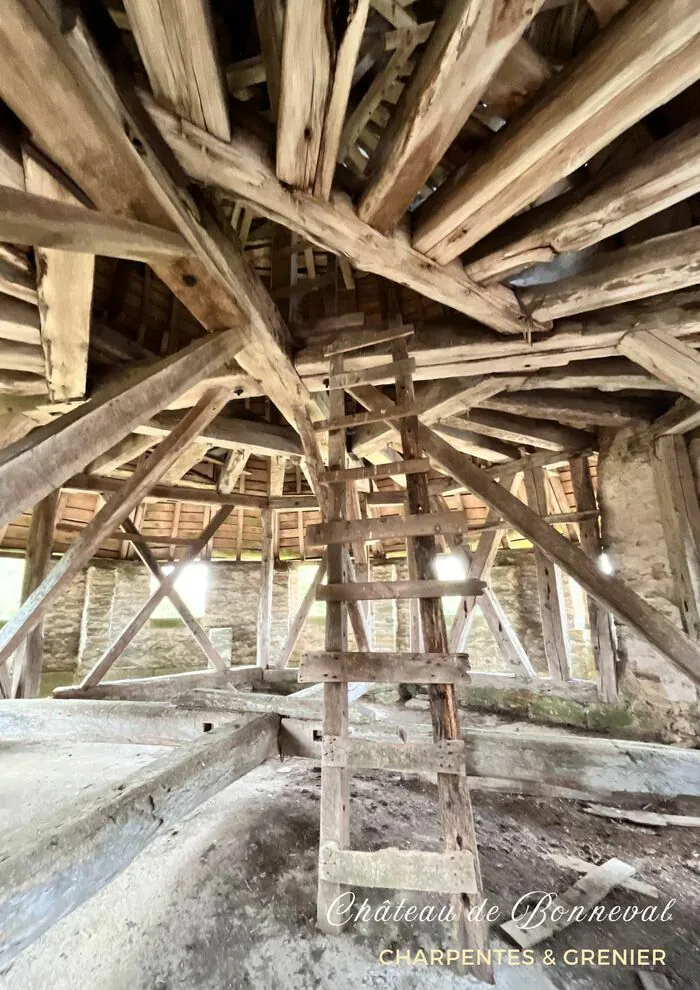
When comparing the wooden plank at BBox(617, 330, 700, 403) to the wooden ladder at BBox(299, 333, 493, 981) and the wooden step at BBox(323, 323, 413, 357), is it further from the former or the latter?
the wooden ladder at BBox(299, 333, 493, 981)

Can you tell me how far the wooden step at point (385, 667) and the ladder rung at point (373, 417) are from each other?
1.13 m

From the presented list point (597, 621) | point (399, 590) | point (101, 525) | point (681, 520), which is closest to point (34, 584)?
point (101, 525)

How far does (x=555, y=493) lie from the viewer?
275 inches

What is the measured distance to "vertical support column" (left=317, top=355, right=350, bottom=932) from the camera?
1.67 meters

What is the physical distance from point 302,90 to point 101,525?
2.41 meters

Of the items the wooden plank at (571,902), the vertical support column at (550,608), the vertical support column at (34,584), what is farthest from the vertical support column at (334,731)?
the vertical support column at (34,584)

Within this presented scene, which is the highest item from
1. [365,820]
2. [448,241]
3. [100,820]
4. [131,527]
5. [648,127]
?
[648,127]

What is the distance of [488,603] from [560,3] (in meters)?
4.71

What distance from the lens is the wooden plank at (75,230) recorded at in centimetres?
116

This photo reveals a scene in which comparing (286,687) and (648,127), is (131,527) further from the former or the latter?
(648,127)

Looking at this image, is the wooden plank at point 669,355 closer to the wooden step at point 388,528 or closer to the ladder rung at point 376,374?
the ladder rung at point 376,374

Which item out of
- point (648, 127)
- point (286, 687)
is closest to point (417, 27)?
point (648, 127)

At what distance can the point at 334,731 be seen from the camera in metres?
1.80

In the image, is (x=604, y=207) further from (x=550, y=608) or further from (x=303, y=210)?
(x=550, y=608)
